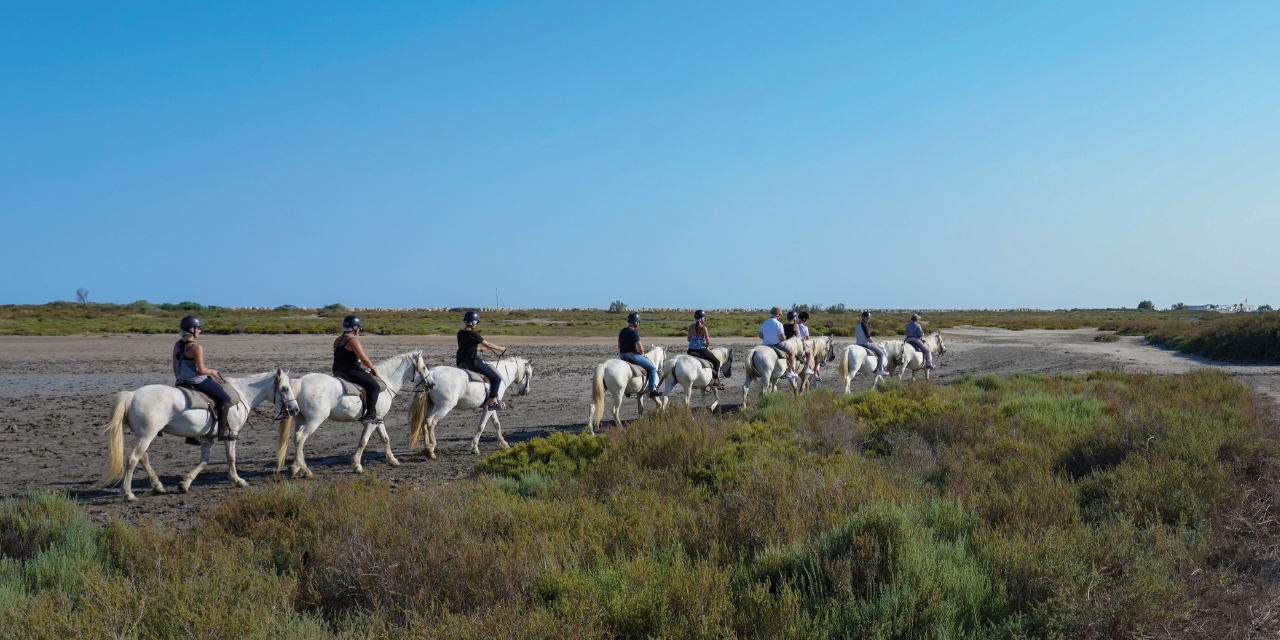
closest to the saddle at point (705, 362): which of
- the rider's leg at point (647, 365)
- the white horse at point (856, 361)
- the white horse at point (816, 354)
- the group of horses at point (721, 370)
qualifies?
the group of horses at point (721, 370)

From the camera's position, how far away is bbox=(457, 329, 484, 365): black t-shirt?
40.8ft

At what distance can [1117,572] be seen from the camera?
16.0ft

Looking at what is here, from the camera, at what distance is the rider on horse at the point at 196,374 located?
9367mm

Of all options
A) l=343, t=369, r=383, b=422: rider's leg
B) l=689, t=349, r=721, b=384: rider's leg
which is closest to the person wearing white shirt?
l=689, t=349, r=721, b=384: rider's leg

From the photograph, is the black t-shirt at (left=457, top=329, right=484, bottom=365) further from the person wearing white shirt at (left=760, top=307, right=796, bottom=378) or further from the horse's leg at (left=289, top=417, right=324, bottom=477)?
the person wearing white shirt at (left=760, top=307, right=796, bottom=378)

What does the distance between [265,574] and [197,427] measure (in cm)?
546

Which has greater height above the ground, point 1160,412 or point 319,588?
point 1160,412

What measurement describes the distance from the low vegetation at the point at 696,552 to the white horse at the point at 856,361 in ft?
35.1

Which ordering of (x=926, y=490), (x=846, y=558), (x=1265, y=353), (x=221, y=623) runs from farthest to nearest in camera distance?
(x=1265, y=353)
(x=926, y=490)
(x=846, y=558)
(x=221, y=623)

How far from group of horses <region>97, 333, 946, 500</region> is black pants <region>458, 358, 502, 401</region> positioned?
5.2 inches

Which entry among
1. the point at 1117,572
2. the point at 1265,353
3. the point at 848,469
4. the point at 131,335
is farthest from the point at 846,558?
the point at 131,335

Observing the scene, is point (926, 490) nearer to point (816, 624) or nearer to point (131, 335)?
point (816, 624)

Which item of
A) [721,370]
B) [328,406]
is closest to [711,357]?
[721,370]

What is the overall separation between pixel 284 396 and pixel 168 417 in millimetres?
1373
